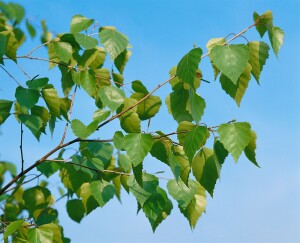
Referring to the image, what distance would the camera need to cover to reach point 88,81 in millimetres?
2621

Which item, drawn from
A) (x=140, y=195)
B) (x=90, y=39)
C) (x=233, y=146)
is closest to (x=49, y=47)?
(x=90, y=39)

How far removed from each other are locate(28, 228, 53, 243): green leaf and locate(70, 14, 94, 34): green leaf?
1.02 metres

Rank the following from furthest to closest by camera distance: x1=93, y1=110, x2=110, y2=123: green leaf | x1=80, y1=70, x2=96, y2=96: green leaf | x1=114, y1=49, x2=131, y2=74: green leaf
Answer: x1=114, y1=49, x2=131, y2=74: green leaf < x1=80, y1=70, x2=96, y2=96: green leaf < x1=93, y1=110, x2=110, y2=123: green leaf

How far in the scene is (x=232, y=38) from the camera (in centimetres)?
220

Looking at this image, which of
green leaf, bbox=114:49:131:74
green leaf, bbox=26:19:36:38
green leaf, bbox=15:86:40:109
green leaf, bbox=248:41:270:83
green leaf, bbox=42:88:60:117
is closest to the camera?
green leaf, bbox=248:41:270:83

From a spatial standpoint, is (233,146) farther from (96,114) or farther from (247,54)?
(96,114)

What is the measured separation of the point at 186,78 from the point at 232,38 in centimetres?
34

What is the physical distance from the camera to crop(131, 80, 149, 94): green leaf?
96.7 inches

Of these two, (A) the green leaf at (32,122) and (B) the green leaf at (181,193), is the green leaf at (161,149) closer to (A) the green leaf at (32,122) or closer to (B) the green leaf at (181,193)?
(B) the green leaf at (181,193)

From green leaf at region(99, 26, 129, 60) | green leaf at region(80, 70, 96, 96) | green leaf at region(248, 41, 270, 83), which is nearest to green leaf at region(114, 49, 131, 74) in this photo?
green leaf at region(80, 70, 96, 96)

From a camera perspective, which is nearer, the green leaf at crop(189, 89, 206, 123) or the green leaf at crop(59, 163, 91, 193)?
the green leaf at crop(189, 89, 206, 123)

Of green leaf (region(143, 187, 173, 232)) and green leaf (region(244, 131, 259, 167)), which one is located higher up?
green leaf (region(244, 131, 259, 167))

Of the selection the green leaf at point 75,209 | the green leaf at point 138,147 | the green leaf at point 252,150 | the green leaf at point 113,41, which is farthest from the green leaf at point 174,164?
the green leaf at point 75,209

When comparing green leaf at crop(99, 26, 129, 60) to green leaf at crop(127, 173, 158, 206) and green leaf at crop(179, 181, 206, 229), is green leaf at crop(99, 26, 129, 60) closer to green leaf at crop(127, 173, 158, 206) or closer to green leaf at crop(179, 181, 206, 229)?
green leaf at crop(127, 173, 158, 206)
